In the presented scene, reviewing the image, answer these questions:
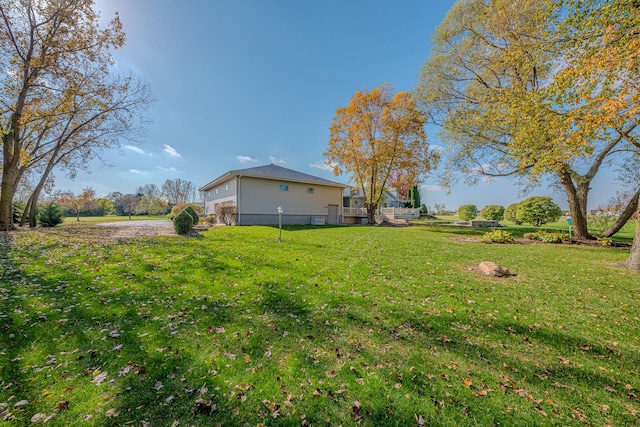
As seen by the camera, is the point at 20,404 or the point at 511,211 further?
the point at 511,211

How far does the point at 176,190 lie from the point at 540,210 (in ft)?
225

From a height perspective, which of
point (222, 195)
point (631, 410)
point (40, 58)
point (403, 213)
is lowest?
point (631, 410)

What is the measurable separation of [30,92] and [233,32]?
31.1 feet

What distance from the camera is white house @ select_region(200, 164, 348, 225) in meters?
16.3

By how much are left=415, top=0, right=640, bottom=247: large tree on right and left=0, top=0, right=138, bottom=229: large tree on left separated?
17.1 meters

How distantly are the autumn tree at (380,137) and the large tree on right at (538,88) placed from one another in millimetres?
Result: 3688

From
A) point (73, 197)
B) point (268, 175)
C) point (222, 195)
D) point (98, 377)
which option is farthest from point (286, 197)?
point (73, 197)

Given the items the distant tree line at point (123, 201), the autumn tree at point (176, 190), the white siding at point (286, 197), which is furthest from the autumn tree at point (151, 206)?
the white siding at point (286, 197)

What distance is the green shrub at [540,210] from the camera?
55.5ft

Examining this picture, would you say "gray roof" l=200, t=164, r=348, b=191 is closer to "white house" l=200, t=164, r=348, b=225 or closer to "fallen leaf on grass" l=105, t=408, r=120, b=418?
"white house" l=200, t=164, r=348, b=225

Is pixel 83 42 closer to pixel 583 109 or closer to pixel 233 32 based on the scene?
pixel 233 32

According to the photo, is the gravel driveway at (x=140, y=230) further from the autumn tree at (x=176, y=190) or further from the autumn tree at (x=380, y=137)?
the autumn tree at (x=176, y=190)

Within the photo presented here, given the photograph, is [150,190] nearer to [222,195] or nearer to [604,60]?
[222,195]

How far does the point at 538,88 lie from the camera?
30.8 feet
